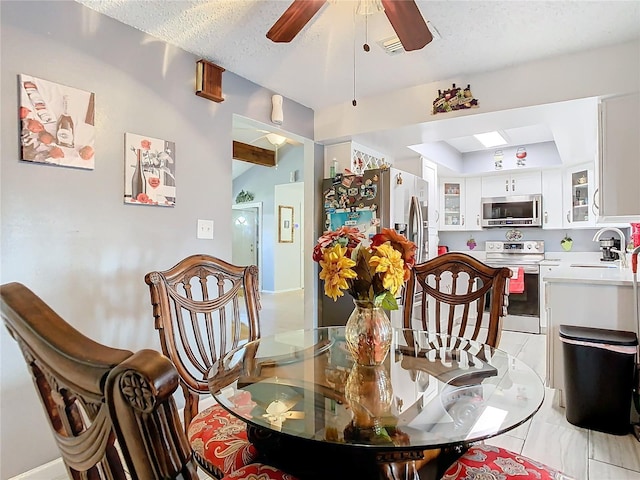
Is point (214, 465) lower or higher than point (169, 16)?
lower

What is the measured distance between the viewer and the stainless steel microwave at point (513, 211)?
15.9 ft

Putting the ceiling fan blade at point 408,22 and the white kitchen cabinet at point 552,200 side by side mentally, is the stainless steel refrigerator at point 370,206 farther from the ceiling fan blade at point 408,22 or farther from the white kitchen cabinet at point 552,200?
the white kitchen cabinet at point 552,200

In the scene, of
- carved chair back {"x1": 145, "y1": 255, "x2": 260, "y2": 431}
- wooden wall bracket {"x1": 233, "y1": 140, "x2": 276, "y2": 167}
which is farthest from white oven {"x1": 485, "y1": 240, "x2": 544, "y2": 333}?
wooden wall bracket {"x1": 233, "y1": 140, "x2": 276, "y2": 167}

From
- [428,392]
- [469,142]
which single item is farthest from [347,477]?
[469,142]

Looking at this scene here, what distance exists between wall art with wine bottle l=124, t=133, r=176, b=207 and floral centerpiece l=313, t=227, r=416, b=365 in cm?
144

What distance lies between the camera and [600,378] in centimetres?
218

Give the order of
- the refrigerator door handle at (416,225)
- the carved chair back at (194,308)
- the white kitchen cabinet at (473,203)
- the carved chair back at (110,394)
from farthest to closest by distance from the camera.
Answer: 1. the white kitchen cabinet at (473,203)
2. the refrigerator door handle at (416,225)
3. the carved chair back at (194,308)
4. the carved chair back at (110,394)

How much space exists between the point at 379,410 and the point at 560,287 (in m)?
2.23

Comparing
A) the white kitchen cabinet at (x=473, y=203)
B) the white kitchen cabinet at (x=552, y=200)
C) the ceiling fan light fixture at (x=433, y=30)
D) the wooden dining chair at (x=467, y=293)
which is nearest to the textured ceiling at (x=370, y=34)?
the ceiling fan light fixture at (x=433, y=30)

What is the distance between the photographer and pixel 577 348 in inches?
89.0


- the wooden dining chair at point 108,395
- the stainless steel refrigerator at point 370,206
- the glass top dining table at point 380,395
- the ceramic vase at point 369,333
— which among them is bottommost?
the glass top dining table at point 380,395

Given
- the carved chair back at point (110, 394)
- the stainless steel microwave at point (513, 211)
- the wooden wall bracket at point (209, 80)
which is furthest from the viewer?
the stainless steel microwave at point (513, 211)

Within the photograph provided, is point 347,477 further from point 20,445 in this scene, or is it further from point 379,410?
point 20,445

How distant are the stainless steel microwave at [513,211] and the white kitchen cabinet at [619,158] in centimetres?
258
